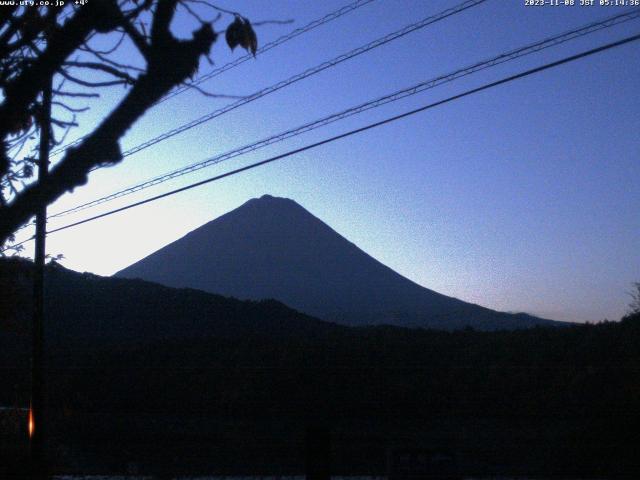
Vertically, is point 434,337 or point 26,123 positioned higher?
point 26,123

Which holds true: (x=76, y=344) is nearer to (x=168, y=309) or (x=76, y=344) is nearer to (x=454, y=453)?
(x=168, y=309)

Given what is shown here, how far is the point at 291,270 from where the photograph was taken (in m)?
59.3

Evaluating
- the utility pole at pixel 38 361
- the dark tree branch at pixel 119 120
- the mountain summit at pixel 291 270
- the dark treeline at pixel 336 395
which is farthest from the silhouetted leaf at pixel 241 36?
the mountain summit at pixel 291 270

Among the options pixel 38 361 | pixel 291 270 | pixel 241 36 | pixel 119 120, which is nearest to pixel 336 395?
pixel 38 361

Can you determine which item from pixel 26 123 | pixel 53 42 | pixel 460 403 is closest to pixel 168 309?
pixel 460 403

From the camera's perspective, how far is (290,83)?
11.7 meters

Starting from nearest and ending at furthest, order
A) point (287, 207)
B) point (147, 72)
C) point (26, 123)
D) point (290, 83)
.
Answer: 1. point (147, 72)
2. point (26, 123)
3. point (290, 83)
4. point (287, 207)

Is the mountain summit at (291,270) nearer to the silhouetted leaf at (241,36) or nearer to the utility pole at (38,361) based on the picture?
the utility pole at (38,361)

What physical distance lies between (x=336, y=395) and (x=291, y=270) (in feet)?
117

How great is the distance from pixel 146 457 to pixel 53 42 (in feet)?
42.8

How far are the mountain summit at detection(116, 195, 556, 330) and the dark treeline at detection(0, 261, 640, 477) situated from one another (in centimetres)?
1818

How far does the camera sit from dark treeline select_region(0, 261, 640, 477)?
1398cm

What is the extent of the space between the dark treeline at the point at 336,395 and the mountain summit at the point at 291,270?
18.2 metres

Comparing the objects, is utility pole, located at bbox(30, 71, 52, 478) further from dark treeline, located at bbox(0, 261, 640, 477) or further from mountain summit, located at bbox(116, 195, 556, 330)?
mountain summit, located at bbox(116, 195, 556, 330)
